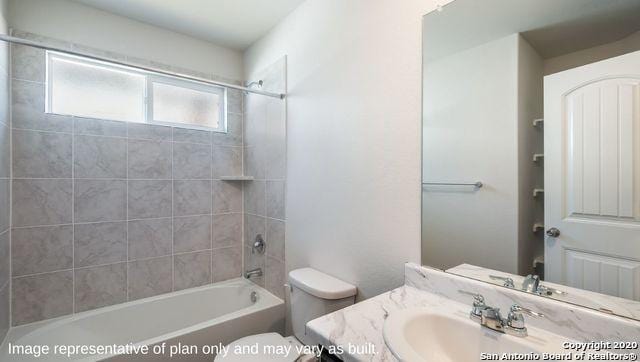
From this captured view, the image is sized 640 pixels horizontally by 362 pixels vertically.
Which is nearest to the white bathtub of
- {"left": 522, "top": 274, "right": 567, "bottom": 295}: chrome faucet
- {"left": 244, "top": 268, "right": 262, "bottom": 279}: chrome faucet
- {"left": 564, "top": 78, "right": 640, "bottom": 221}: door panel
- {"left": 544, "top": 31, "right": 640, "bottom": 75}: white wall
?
{"left": 244, "top": 268, "right": 262, "bottom": 279}: chrome faucet

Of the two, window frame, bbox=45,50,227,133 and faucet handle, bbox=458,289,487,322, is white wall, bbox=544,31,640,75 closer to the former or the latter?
faucet handle, bbox=458,289,487,322

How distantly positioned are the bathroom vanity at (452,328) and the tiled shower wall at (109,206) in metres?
1.82

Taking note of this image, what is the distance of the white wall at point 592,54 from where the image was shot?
752 mm

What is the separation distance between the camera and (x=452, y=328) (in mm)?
901

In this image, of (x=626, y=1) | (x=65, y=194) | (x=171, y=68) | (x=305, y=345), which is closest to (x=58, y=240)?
(x=65, y=194)

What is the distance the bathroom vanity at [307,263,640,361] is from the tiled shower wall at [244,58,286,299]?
1239 mm

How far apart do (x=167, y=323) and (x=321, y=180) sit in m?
1.65

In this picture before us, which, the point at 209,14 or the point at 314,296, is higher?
the point at 209,14

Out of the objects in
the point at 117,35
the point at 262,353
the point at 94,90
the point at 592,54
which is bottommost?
the point at 262,353

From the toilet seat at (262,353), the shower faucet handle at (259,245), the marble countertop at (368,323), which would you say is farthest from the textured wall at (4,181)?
the marble countertop at (368,323)

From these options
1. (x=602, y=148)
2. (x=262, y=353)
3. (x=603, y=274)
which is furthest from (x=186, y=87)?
(x=603, y=274)

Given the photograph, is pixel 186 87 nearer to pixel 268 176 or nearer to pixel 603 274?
pixel 268 176

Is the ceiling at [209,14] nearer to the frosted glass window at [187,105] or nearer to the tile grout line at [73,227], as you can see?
the frosted glass window at [187,105]

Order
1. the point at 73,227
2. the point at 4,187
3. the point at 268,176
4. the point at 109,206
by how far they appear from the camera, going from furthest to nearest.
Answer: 1. the point at 268,176
2. the point at 109,206
3. the point at 73,227
4. the point at 4,187
